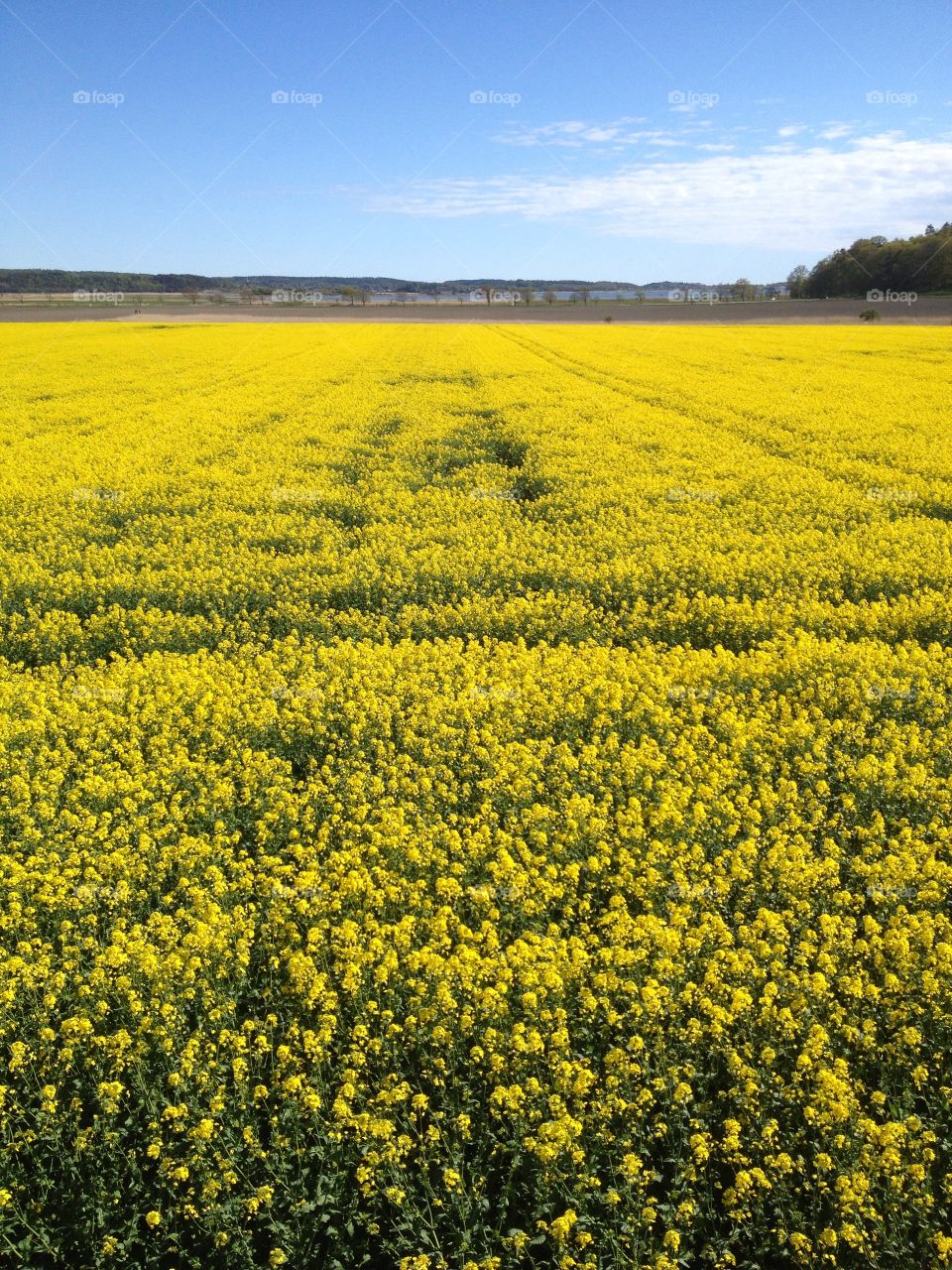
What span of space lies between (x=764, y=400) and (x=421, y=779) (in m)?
18.9

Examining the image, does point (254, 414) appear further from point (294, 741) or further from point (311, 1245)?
point (311, 1245)

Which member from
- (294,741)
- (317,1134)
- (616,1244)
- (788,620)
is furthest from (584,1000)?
(788,620)

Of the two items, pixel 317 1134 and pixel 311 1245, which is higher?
pixel 317 1134

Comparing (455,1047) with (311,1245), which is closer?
(311,1245)

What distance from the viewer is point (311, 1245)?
341 cm
